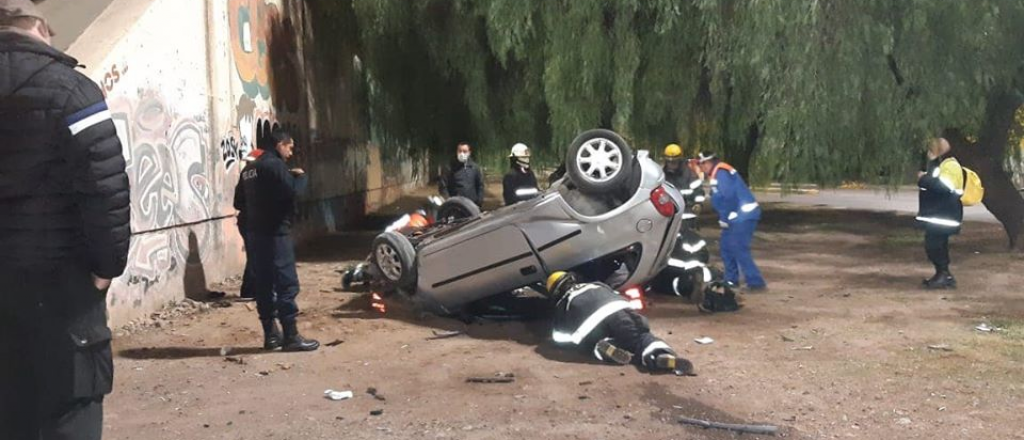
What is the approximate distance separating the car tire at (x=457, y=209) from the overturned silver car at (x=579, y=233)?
182cm

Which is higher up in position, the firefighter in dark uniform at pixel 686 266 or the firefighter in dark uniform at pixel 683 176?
the firefighter in dark uniform at pixel 683 176

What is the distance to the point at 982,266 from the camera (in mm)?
10180

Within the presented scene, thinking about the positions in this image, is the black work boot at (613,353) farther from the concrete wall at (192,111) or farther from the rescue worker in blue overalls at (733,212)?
the concrete wall at (192,111)

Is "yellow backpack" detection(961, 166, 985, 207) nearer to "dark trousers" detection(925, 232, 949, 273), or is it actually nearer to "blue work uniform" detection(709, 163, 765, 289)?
"dark trousers" detection(925, 232, 949, 273)

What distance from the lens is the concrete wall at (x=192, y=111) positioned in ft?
24.0

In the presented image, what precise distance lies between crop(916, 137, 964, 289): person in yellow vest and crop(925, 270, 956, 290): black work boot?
0.05 meters

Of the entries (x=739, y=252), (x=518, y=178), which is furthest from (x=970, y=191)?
(x=518, y=178)

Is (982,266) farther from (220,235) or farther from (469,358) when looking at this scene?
(220,235)

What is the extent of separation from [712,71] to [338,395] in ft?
25.8

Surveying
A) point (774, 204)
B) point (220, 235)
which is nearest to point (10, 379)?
point (220, 235)

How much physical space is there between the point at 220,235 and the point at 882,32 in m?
8.40

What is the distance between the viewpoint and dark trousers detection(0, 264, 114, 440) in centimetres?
255

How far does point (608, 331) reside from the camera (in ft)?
19.2

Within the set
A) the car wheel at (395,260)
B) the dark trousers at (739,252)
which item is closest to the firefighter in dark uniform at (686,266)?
the dark trousers at (739,252)
